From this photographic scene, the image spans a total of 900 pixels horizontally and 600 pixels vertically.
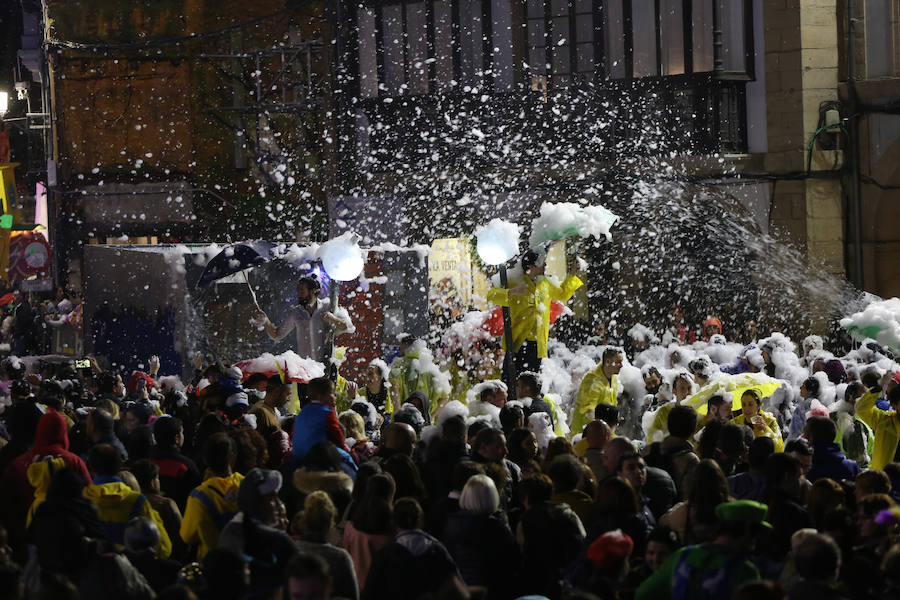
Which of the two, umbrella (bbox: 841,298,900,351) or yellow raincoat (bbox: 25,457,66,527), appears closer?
yellow raincoat (bbox: 25,457,66,527)

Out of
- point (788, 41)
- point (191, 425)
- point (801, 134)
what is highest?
point (788, 41)

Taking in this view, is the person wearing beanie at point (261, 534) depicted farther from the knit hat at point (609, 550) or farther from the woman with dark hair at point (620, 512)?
the woman with dark hair at point (620, 512)

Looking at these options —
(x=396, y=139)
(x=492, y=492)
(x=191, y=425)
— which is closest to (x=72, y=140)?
(x=396, y=139)

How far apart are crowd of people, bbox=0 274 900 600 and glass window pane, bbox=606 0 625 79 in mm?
13202

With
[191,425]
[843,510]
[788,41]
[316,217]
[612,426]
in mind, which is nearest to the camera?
[843,510]

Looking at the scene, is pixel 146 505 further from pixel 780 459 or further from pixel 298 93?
pixel 298 93

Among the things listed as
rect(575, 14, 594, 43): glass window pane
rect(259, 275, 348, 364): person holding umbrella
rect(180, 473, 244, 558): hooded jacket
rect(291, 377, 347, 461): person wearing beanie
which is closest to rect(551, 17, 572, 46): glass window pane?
rect(575, 14, 594, 43): glass window pane

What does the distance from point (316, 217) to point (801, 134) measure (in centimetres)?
913

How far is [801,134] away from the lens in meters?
22.2

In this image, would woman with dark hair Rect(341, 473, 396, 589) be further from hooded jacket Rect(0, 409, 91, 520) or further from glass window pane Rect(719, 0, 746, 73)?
glass window pane Rect(719, 0, 746, 73)

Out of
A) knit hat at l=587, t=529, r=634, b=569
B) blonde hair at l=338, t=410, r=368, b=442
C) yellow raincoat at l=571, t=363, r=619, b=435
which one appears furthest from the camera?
yellow raincoat at l=571, t=363, r=619, b=435

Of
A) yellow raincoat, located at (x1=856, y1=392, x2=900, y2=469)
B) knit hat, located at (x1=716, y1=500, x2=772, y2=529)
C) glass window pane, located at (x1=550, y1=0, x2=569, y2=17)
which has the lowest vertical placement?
yellow raincoat, located at (x1=856, y1=392, x2=900, y2=469)

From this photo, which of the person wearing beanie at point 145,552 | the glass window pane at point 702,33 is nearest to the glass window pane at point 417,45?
the glass window pane at point 702,33

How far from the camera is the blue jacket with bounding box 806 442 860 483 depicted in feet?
25.2
